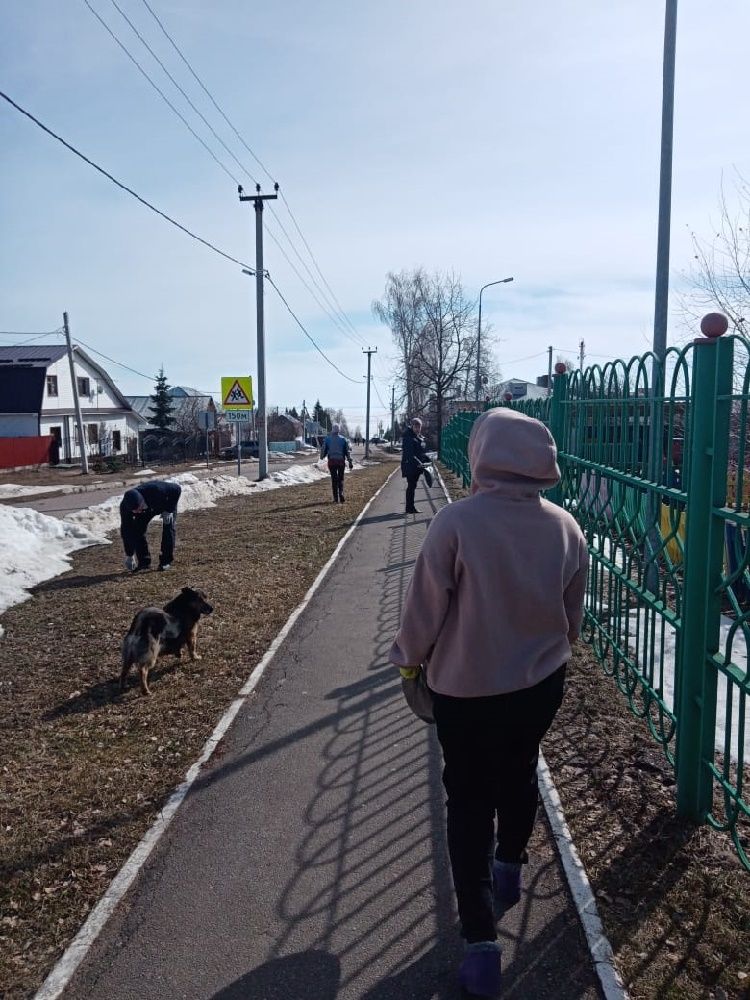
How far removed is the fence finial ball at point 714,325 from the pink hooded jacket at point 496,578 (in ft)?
3.02

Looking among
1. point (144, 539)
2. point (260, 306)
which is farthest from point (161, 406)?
point (144, 539)

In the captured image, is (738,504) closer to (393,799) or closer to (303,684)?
(393,799)

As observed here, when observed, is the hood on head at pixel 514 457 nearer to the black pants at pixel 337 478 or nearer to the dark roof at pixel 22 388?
the black pants at pixel 337 478

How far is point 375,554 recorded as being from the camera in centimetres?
1154

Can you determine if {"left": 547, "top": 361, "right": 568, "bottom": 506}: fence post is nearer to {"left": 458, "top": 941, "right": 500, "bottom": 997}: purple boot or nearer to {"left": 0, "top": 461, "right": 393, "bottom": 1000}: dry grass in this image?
{"left": 0, "top": 461, "right": 393, "bottom": 1000}: dry grass

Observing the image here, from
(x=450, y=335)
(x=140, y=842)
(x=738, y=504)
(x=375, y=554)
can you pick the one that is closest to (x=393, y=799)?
(x=140, y=842)

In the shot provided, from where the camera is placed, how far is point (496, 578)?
8.64 ft

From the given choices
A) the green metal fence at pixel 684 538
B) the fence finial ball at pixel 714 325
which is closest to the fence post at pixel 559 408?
the green metal fence at pixel 684 538

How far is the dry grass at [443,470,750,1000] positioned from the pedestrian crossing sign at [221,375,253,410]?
65.5ft

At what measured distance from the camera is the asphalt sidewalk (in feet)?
9.29

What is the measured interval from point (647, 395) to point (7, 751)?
4.32 meters

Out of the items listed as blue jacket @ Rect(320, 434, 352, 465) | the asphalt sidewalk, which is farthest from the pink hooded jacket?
blue jacket @ Rect(320, 434, 352, 465)

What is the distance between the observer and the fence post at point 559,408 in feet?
22.3

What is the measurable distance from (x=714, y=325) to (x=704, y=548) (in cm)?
91
